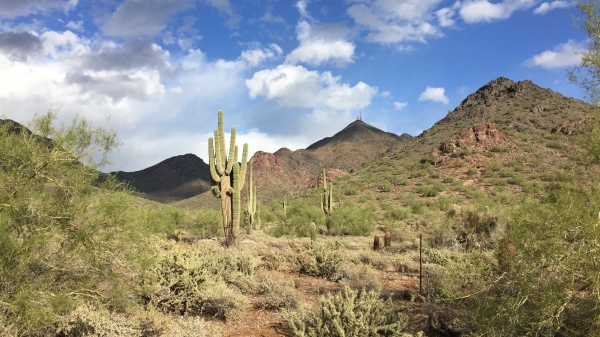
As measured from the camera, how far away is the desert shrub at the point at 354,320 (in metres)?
5.54

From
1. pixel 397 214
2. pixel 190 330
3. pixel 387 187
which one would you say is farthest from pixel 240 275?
pixel 387 187

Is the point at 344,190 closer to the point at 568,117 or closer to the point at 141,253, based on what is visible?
the point at 568,117

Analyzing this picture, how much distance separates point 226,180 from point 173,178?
77229 millimetres

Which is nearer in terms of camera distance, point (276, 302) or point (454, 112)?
point (276, 302)

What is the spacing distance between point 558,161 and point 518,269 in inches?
1374

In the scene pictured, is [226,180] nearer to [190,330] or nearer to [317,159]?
[190,330]

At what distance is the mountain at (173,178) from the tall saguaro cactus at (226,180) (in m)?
63.5

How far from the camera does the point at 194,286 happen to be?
756 cm

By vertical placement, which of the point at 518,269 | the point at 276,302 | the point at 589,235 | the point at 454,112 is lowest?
the point at 276,302

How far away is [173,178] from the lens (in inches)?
3462

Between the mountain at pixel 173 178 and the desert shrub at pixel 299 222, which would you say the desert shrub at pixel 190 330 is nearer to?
the desert shrub at pixel 299 222

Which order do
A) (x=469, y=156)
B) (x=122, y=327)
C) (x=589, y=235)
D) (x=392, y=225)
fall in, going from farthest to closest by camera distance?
(x=469, y=156)
(x=392, y=225)
(x=122, y=327)
(x=589, y=235)

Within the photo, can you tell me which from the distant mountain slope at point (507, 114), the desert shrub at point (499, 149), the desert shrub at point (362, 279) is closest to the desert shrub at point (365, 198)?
the distant mountain slope at point (507, 114)

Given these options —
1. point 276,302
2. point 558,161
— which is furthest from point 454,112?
point 276,302
